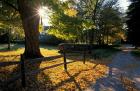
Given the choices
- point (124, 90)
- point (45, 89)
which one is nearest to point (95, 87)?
point (124, 90)

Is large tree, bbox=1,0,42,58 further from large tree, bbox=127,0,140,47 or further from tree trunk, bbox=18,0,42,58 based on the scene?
large tree, bbox=127,0,140,47

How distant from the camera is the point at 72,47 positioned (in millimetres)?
44406

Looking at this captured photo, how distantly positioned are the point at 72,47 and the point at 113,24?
47.6 feet

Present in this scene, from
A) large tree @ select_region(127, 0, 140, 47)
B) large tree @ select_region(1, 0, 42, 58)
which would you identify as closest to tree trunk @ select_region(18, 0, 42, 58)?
large tree @ select_region(1, 0, 42, 58)

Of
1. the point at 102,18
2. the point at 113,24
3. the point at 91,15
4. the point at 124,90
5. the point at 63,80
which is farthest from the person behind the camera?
the point at 113,24

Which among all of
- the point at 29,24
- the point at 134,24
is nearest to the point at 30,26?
the point at 29,24

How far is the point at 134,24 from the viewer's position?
146ft

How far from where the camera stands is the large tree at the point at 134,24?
4409 cm

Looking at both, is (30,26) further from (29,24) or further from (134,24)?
(134,24)

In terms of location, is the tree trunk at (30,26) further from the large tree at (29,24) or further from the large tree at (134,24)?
the large tree at (134,24)

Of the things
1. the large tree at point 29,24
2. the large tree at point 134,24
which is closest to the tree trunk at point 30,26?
the large tree at point 29,24

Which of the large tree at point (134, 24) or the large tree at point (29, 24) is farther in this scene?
the large tree at point (134, 24)

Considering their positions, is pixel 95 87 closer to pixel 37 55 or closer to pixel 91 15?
pixel 37 55

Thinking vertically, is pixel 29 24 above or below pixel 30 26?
above
